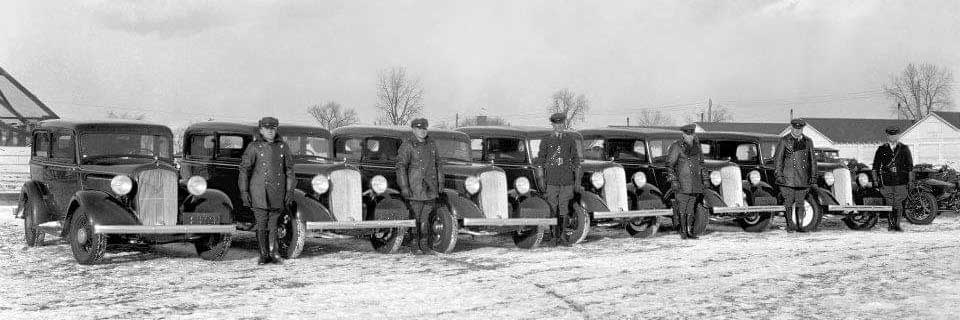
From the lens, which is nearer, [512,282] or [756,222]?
[512,282]

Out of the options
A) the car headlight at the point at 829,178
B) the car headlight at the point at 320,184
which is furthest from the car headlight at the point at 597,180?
the car headlight at the point at 829,178

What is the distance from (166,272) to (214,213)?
0.97 m

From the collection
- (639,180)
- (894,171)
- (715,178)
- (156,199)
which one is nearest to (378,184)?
(156,199)

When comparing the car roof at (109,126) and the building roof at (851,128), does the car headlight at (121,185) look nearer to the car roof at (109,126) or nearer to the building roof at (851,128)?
the car roof at (109,126)

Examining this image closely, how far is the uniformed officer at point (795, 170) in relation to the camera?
518 inches

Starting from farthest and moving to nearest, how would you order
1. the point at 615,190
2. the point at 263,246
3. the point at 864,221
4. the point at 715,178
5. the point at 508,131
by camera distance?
the point at 864,221 < the point at 715,178 < the point at 508,131 < the point at 615,190 < the point at 263,246

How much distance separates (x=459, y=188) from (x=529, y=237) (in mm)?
1117

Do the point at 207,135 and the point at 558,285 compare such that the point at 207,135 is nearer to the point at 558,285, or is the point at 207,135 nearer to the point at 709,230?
the point at 558,285

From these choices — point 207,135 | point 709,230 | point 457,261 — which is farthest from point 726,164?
point 207,135

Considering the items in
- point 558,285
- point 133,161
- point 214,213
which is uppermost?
point 133,161

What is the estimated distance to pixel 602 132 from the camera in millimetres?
14266

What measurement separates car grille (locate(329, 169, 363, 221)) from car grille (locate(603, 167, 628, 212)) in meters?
3.67

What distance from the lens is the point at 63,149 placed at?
36.5ft

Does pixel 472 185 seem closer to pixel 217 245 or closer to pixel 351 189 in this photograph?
pixel 351 189
